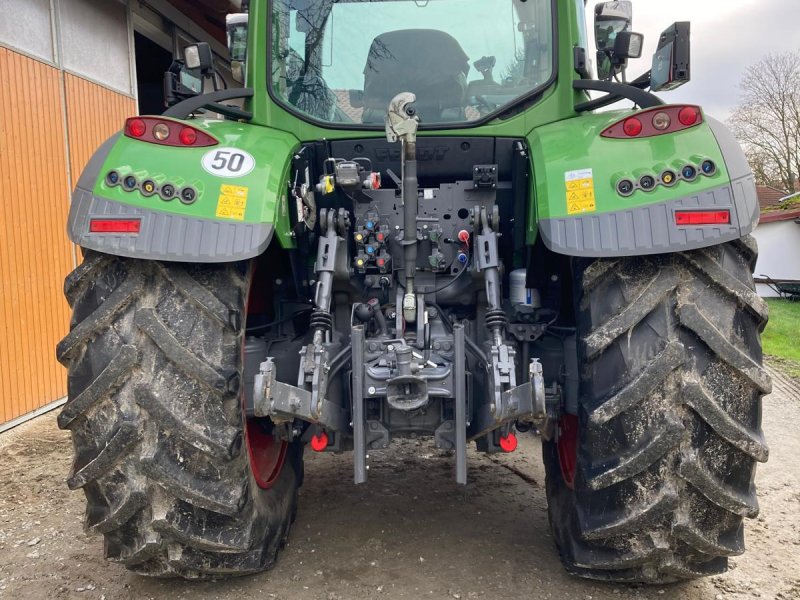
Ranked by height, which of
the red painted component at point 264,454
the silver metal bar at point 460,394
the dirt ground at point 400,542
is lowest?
the dirt ground at point 400,542

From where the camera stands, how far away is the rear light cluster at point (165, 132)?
254 cm

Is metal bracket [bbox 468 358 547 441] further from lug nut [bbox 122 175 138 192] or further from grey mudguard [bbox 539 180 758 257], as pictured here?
lug nut [bbox 122 175 138 192]

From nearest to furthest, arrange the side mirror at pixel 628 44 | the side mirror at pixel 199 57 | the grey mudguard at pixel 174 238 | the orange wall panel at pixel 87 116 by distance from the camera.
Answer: the grey mudguard at pixel 174 238
the side mirror at pixel 628 44
the side mirror at pixel 199 57
the orange wall panel at pixel 87 116

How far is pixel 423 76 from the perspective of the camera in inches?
122

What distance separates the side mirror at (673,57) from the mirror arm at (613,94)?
0.07 metres

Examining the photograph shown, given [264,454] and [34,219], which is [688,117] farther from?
[34,219]

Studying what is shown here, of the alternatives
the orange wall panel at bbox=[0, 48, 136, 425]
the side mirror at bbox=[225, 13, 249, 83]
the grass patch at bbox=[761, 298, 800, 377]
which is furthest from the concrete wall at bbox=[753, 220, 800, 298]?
the side mirror at bbox=[225, 13, 249, 83]

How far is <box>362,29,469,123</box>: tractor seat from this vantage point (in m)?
3.09

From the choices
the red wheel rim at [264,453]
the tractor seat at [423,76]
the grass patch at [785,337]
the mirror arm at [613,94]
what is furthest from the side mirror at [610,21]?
the grass patch at [785,337]

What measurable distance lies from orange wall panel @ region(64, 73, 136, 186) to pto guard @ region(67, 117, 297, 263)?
3.99 meters

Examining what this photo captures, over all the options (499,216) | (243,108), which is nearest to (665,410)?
(499,216)

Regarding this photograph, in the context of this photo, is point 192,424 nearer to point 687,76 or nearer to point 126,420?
point 126,420

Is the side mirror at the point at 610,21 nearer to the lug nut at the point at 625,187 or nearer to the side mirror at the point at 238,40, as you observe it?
the lug nut at the point at 625,187

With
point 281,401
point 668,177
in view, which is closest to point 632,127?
point 668,177
